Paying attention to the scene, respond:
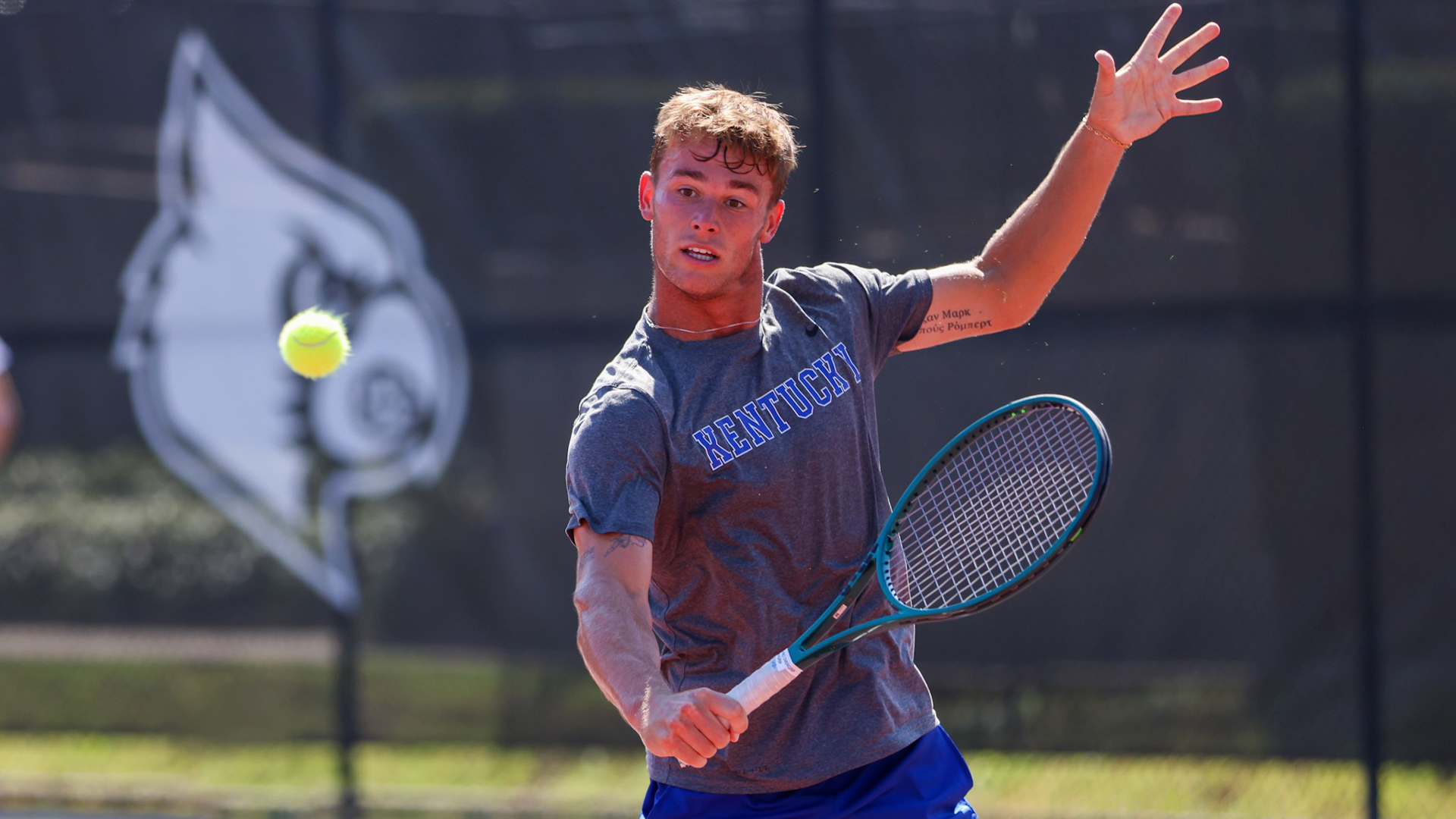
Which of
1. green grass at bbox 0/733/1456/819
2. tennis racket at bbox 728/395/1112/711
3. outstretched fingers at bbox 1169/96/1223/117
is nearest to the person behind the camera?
tennis racket at bbox 728/395/1112/711

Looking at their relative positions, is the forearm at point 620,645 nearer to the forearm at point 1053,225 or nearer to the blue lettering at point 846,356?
the blue lettering at point 846,356

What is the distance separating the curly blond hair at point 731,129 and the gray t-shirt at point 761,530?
274mm

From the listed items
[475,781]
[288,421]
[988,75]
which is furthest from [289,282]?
[988,75]

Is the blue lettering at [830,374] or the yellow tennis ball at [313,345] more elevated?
the yellow tennis ball at [313,345]

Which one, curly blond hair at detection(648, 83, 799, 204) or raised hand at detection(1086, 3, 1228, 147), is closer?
curly blond hair at detection(648, 83, 799, 204)

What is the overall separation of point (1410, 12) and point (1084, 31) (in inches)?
38.5

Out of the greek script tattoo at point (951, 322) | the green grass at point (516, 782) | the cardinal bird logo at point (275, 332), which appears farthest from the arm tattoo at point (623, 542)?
the cardinal bird logo at point (275, 332)

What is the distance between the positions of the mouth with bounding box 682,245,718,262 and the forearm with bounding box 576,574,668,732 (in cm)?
57

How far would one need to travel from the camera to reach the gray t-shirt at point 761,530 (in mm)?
2277

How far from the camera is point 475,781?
16.4 feet

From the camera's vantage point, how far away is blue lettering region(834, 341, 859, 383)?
2.46m

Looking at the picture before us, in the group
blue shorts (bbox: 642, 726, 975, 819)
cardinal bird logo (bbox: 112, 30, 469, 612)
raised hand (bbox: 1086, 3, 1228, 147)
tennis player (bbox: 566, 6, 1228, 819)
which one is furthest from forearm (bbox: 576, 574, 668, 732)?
cardinal bird logo (bbox: 112, 30, 469, 612)

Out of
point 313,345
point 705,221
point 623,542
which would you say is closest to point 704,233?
point 705,221

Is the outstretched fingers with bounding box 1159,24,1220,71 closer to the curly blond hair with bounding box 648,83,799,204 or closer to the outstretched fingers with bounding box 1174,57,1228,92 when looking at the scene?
the outstretched fingers with bounding box 1174,57,1228,92
